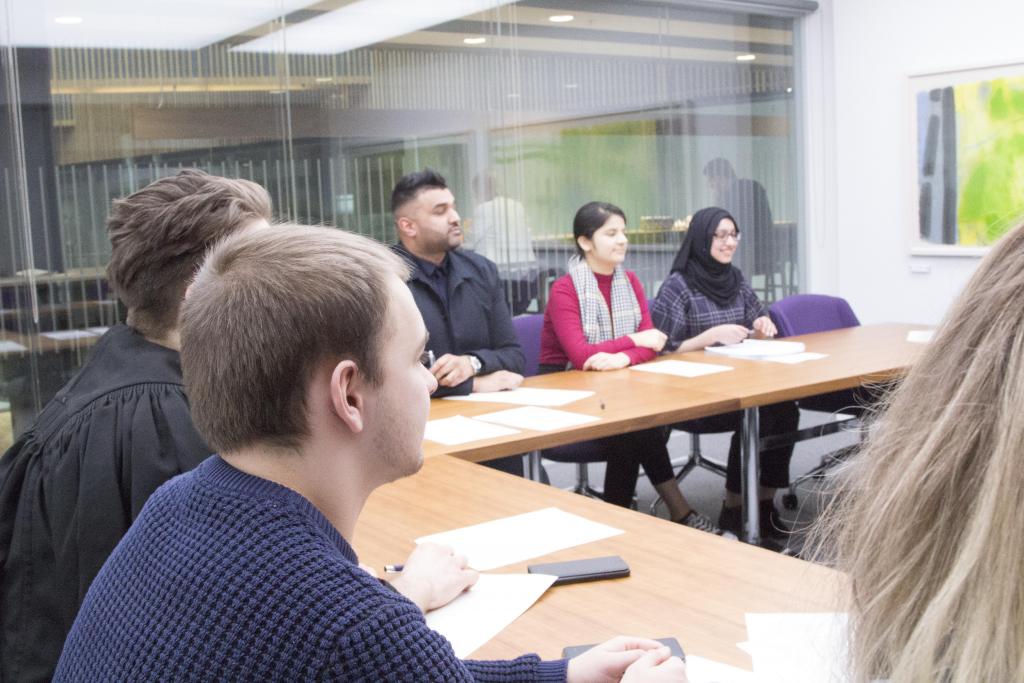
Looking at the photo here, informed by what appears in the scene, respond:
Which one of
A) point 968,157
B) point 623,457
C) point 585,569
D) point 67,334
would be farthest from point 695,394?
point 968,157

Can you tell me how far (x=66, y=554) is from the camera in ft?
5.27

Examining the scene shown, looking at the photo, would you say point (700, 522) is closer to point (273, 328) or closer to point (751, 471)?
point (751, 471)

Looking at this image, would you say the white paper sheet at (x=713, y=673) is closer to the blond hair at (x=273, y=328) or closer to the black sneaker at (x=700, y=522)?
the blond hair at (x=273, y=328)

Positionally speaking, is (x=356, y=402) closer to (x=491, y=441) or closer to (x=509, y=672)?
(x=509, y=672)

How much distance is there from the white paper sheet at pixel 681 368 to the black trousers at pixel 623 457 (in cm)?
28

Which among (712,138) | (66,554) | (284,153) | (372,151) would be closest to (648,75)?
(712,138)

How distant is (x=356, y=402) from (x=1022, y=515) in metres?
0.63

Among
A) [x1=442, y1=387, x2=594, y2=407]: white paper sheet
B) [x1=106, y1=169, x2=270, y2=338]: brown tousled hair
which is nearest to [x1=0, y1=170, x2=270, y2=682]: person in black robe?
[x1=106, y1=169, x2=270, y2=338]: brown tousled hair

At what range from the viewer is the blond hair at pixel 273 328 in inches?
39.5

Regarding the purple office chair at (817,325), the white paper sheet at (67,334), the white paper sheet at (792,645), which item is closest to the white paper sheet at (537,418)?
the white paper sheet at (792,645)

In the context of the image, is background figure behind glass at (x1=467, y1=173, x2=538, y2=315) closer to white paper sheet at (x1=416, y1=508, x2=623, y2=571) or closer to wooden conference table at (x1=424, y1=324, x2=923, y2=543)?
wooden conference table at (x1=424, y1=324, x2=923, y2=543)

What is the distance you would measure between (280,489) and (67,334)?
3798 millimetres

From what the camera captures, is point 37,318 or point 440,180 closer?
point 440,180

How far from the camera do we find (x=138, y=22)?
4480mm
